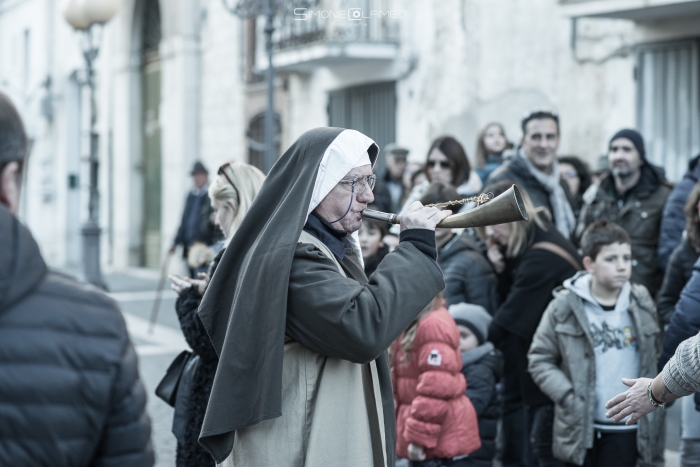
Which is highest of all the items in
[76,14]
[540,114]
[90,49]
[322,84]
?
[76,14]

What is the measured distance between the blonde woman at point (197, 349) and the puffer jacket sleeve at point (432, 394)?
3.08ft

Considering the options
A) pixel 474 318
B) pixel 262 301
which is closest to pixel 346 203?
pixel 262 301

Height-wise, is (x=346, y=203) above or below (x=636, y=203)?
above

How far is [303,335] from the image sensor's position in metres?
2.96

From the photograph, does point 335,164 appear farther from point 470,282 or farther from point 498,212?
point 470,282

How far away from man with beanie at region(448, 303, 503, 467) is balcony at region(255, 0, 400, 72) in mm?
9306

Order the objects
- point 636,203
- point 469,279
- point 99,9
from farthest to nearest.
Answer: point 99,9
point 636,203
point 469,279

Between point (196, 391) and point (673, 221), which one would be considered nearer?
point (196, 391)

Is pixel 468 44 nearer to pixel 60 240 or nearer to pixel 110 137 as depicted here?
pixel 110 137

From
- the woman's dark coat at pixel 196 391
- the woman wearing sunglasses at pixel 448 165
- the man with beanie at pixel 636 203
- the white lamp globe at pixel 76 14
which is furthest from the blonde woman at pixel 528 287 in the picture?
the white lamp globe at pixel 76 14

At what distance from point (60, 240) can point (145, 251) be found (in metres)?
4.85

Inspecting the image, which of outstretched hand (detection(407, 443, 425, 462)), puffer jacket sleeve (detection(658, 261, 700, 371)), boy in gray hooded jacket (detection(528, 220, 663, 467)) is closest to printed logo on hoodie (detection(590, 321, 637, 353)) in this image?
boy in gray hooded jacket (detection(528, 220, 663, 467))

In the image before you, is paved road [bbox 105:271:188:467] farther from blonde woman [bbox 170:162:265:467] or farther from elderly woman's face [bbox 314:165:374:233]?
elderly woman's face [bbox 314:165:374:233]

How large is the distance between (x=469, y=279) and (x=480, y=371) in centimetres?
89
